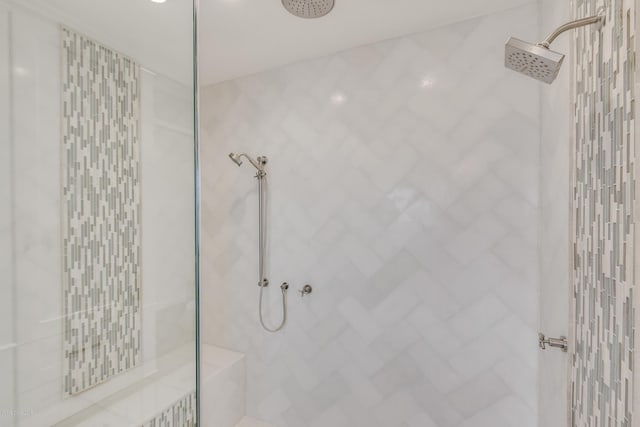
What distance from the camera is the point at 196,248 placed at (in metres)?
1.05

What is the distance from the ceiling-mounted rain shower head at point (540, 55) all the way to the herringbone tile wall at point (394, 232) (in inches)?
26.4

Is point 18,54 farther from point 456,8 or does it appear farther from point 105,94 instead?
point 456,8

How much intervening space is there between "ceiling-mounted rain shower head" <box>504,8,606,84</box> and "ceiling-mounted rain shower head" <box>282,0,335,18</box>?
877 millimetres

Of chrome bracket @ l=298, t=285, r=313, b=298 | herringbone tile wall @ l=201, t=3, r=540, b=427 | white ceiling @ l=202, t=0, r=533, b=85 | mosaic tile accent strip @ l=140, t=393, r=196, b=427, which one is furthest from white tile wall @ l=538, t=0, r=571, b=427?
mosaic tile accent strip @ l=140, t=393, r=196, b=427

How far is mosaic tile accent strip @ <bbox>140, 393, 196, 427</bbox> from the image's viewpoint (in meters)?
1.07

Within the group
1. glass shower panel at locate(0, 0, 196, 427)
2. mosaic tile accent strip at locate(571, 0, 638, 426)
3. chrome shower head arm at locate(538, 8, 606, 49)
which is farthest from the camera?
glass shower panel at locate(0, 0, 196, 427)

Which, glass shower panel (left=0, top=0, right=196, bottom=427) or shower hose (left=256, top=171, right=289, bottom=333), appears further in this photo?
shower hose (left=256, top=171, right=289, bottom=333)

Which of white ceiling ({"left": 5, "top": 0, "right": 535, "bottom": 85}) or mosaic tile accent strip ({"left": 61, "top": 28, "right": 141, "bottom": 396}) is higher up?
white ceiling ({"left": 5, "top": 0, "right": 535, "bottom": 85})

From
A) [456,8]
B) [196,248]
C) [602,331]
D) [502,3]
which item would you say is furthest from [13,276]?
[502,3]

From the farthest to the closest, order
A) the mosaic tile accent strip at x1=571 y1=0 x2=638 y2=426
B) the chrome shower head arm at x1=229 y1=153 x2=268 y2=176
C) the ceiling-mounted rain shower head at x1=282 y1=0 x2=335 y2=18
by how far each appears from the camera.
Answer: the chrome shower head arm at x1=229 y1=153 x2=268 y2=176 < the ceiling-mounted rain shower head at x1=282 y1=0 x2=335 y2=18 < the mosaic tile accent strip at x1=571 y1=0 x2=638 y2=426

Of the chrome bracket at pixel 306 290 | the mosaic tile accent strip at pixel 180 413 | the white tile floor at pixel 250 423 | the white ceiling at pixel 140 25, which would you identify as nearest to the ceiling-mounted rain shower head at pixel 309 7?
the white ceiling at pixel 140 25

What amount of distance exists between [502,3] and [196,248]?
164 centimetres

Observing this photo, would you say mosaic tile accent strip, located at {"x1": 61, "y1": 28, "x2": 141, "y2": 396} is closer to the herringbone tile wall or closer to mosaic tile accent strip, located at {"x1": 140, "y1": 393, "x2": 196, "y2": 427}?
mosaic tile accent strip, located at {"x1": 140, "y1": 393, "x2": 196, "y2": 427}

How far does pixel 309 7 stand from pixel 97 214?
1181mm
